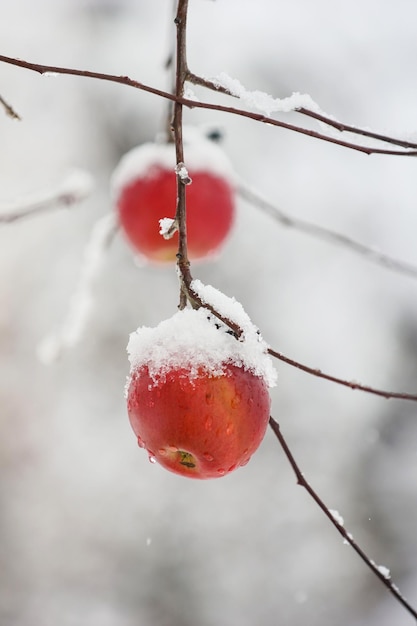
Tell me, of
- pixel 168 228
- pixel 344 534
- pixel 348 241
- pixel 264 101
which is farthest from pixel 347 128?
pixel 348 241

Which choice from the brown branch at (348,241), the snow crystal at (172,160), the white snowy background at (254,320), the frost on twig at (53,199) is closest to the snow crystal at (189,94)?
the brown branch at (348,241)

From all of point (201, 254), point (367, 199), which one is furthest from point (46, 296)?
point (201, 254)

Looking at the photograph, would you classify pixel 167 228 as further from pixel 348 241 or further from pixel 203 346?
pixel 348 241

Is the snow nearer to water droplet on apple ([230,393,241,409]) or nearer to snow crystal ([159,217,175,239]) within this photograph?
snow crystal ([159,217,175,239])

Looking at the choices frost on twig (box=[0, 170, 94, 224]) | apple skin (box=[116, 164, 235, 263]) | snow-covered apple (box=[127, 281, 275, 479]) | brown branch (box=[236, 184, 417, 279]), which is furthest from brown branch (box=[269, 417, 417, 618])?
frost on twig (box=[0, 170, 94, 224])

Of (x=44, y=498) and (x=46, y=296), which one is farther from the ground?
(x=46, y=296)

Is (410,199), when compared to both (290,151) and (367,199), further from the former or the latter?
(290,151)
